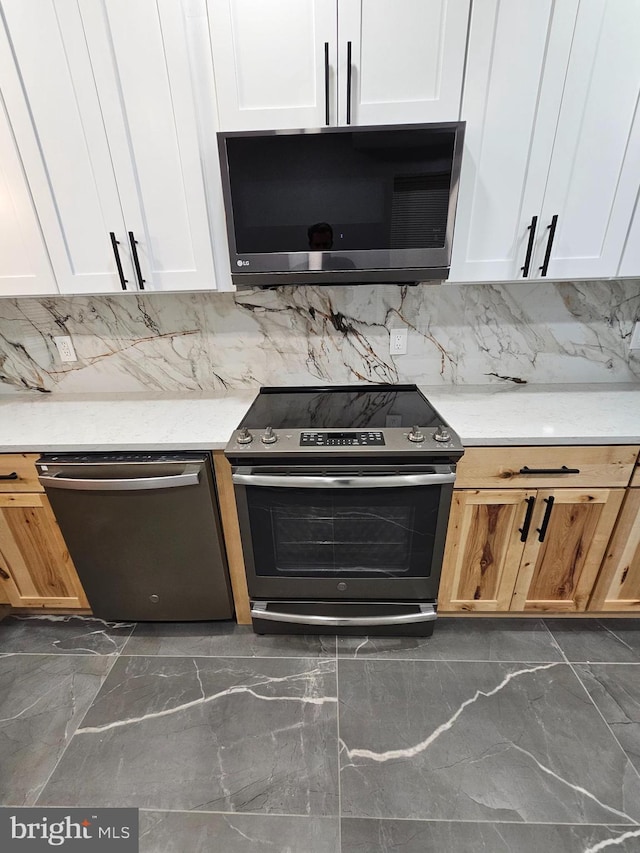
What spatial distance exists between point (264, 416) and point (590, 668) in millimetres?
1619

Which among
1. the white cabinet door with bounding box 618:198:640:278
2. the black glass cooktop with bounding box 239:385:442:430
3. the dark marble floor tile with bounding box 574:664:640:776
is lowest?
the dark marble floor tile with bounding box 574:664:640:776

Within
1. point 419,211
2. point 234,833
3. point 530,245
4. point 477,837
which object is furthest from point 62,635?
point 530,245

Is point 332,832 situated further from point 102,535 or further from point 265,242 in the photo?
point 265,242

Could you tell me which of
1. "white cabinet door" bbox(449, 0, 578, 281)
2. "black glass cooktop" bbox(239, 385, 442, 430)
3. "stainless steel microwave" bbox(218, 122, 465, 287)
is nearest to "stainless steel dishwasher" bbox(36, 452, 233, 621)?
"black glass cooktop" bbox(239, 385, 442, 430)

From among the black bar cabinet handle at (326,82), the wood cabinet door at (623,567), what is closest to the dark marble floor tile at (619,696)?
the wood cabinet door at (623,567)

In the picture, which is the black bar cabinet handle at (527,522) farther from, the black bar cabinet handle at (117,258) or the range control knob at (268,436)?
the black bar cabinet handle at (117,258)

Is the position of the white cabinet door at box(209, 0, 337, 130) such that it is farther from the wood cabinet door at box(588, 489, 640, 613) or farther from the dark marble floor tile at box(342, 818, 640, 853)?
the dark marble floor tile at box(342, 818, 640, 853)

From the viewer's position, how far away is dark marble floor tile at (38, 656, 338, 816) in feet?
3.95

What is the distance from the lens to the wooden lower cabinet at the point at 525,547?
1.43 m

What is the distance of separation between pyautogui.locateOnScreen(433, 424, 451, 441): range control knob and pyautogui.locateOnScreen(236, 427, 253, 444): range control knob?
2.10 ft

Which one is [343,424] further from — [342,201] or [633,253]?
[633,253]

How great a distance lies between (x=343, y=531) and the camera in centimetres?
147

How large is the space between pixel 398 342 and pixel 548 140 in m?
0.86

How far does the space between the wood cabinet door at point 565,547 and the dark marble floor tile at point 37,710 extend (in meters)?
1.75
